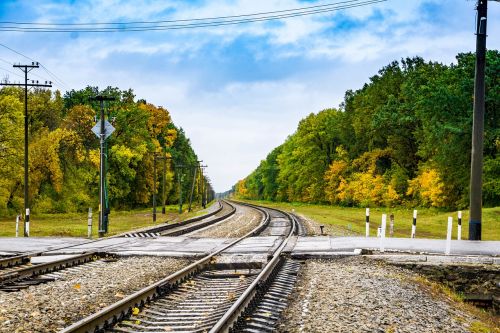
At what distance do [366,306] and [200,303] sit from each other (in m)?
2.53

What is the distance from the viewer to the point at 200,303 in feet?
28.5

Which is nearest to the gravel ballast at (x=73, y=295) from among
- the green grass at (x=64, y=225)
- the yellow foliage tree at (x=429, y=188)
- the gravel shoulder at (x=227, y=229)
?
the gravel shoulder at (x=227, y=229)

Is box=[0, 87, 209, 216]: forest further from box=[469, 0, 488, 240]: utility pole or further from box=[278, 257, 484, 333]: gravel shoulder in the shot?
box=[278, 257, 484, 333]: gravel shoulder

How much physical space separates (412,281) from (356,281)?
4.84ft

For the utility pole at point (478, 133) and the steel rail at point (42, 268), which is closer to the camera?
the steel rail at point (42, 268)

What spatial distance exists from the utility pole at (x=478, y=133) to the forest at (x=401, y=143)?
23236 mm

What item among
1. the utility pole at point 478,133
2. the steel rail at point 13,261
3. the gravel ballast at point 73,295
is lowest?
the steel rail at point 13,261

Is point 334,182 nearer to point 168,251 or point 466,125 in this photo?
point 466,125

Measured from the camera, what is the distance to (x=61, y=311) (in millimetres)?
7938

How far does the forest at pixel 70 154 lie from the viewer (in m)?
43.8

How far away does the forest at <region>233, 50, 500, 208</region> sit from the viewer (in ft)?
136

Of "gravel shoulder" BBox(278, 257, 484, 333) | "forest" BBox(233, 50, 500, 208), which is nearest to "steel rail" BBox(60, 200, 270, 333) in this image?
"gravel shoulder" BBox(278, 257, 484, 333)

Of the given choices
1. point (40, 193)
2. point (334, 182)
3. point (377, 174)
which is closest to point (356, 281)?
point (40, 193)

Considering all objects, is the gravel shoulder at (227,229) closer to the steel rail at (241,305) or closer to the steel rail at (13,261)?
the steel rail at (13,261)
